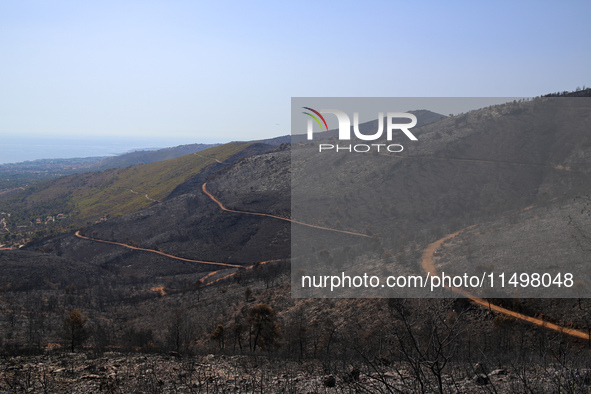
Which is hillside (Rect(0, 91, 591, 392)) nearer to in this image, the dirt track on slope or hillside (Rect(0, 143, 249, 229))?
the dirt track on slope

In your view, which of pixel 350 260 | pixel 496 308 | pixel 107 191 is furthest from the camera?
pixel 107 191

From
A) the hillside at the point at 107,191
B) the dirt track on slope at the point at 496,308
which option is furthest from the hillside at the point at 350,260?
the hillside at the point at 107,191

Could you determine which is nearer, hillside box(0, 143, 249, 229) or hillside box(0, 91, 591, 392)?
hillside box(0, 91, 591, 392)

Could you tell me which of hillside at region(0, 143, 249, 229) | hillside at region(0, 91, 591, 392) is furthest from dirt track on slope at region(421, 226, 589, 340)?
hillside at region(0, 143, 249, 229)

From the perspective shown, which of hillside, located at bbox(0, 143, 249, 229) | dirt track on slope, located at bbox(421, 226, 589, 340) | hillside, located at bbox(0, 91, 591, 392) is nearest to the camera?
hillside, located at bbox(0, 91, 591, 392)

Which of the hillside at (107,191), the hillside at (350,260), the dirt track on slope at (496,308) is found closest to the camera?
the hillside at (350,260)

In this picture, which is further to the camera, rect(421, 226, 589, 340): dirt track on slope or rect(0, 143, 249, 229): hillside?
rect(0, 143, 249, 229): hillside

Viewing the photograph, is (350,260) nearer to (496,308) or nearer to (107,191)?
(496,308)

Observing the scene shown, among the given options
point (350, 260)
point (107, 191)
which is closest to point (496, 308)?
point (350, 260)

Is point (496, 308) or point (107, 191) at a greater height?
point (107, 191)

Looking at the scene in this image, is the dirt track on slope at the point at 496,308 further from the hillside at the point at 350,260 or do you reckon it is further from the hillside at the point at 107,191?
the hillside at the point at 107,191

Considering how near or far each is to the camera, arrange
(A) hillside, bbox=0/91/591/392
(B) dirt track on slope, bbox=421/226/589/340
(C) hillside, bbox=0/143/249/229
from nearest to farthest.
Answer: (A) hillside, bbox=0/91/591/392, (B) dirt track on slope, bbox=421/226/589/340, (C) hillside, bbox=0/143/249/229
